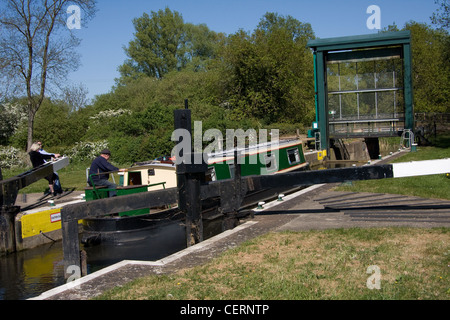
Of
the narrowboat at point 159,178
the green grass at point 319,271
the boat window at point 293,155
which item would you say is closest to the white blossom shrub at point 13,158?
the narrowboat at point 159,178

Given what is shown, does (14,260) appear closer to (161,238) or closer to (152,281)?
(161,238)

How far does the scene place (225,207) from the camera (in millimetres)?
7418

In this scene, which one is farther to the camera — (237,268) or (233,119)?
(233,119)

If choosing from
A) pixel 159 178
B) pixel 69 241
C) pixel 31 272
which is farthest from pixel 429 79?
pixel 69 241

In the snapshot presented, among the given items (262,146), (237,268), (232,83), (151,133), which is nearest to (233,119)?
(232,83)

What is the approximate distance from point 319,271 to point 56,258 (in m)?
6.35

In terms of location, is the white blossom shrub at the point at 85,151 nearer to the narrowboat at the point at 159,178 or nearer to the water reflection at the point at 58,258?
the narrowboat at the point at 159,178

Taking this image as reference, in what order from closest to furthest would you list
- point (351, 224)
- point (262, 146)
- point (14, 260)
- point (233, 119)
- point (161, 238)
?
point (351, 224)
point (14, 260)
point (161, 238)
point (262, 146)
point (233, 119)

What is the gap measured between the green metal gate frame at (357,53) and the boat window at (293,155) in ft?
22.8

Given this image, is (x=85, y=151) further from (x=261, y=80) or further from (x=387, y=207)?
(x=387, y=207)

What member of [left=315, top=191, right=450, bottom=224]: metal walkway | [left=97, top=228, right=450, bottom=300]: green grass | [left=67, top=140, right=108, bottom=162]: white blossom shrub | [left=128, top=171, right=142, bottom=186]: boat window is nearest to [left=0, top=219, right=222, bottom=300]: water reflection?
[left=128, top=171, right=142, bottom=186]: boat window

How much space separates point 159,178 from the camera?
11.6 metres

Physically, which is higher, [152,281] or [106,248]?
[152,281]

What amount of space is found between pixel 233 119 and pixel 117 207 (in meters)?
24.6
